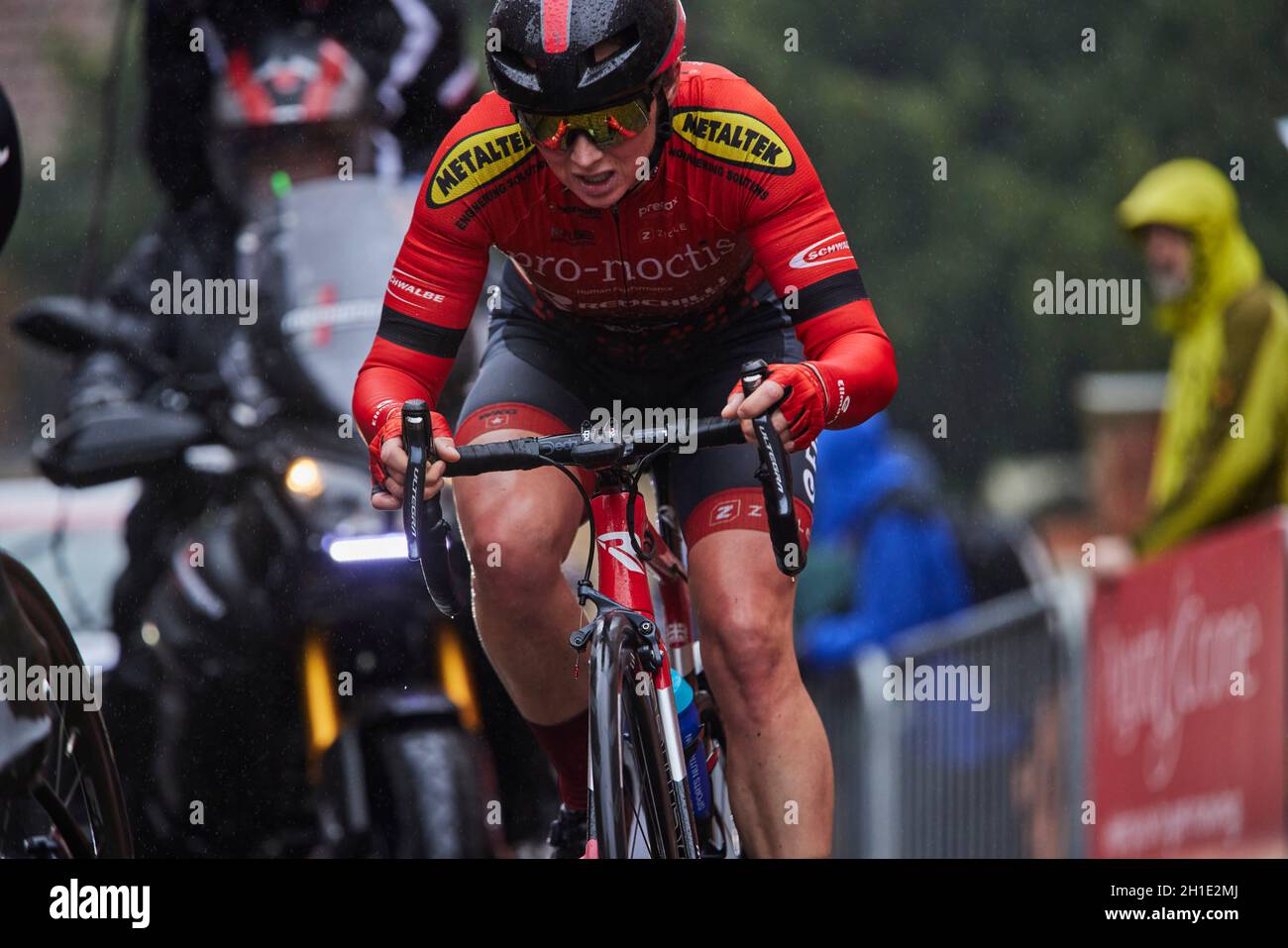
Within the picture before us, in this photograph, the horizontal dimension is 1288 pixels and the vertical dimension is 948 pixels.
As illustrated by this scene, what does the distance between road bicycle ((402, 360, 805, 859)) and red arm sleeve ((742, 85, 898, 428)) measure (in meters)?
0.38

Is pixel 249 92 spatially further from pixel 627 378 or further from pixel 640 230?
pixel 640 230

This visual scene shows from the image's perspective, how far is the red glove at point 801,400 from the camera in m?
3.93

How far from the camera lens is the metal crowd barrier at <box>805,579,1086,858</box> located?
24.2 ft

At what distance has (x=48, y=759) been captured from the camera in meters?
4.80

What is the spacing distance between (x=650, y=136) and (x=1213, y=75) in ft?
14.5

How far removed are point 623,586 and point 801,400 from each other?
543 mm

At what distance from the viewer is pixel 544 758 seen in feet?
19.0

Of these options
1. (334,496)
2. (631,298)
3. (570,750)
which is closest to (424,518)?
(631,298)

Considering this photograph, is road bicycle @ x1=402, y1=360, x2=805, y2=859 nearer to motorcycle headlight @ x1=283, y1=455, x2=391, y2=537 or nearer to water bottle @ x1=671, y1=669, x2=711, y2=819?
→ water bottle @ x1=671, y1=669, x2=711, y2=819

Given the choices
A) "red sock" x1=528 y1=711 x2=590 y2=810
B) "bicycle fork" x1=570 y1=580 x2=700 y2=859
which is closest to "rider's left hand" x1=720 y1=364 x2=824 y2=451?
"bicycle fork" x1=570 y1=580 x2=700 y2=859

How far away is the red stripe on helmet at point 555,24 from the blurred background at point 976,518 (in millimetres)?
1910
